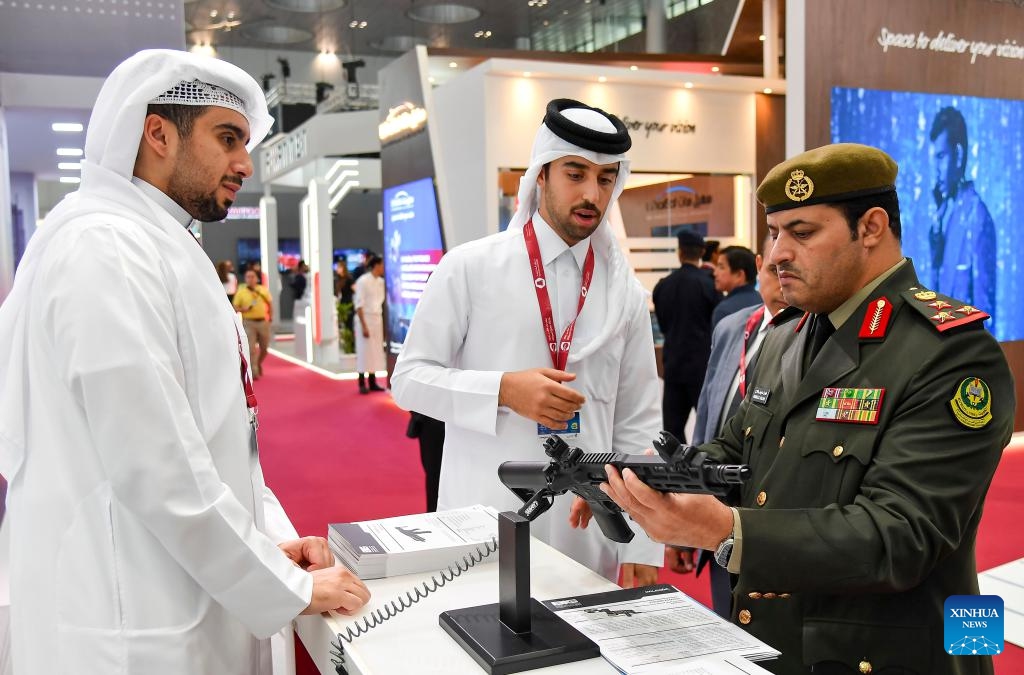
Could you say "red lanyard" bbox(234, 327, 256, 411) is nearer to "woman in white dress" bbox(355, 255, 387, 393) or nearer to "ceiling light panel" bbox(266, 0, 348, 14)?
"woman in white dress" bbox(355, 255, 387, 393)

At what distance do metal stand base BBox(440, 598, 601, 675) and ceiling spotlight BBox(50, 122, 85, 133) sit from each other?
4863mm

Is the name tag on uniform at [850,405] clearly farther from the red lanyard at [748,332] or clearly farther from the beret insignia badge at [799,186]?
the red lanyard at [748,332]

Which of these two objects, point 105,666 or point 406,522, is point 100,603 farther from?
point 406,522

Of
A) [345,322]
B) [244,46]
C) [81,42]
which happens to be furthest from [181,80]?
[244,46]

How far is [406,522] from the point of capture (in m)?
2.02

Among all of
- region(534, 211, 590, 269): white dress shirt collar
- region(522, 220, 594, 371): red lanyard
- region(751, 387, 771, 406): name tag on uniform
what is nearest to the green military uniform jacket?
region(751, 387, 771, 406): name tag on uniform

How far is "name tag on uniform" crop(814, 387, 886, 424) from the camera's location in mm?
1488

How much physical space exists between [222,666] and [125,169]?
900 mm

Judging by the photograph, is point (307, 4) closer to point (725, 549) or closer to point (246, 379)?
point (246, 379)

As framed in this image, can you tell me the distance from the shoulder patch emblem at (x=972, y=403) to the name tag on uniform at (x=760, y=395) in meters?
0.43

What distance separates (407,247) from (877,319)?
25.0ft

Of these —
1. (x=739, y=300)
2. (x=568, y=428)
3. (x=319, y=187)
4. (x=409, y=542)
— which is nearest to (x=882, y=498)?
(x=409, y=542)

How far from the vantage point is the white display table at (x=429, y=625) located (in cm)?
138

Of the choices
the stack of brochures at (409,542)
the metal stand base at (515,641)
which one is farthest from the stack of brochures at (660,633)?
the stack of brochures at (409,542)
